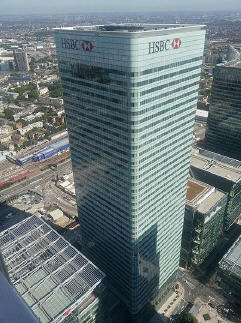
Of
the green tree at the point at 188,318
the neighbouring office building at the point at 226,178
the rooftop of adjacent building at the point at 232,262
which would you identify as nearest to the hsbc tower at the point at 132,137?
the green tree at the point at 188,318

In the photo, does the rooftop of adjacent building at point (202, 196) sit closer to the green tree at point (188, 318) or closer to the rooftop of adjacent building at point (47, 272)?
the green tree at point (188, 318)

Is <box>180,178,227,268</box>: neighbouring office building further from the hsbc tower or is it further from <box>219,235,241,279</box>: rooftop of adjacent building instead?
<box>219,235,241,279</box>: rooftop of adjacent building

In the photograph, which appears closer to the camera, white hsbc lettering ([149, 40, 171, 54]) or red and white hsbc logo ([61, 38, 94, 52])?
white hsbc lettering ([149, 40, 171, 54])

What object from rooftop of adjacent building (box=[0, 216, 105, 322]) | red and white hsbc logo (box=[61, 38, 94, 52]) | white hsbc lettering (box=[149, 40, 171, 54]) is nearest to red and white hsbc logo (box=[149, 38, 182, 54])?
white hsbc lettering (box=[149, 40, 171, 54])

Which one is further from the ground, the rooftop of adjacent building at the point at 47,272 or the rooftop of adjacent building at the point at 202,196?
the rooftop of adjacent building at the point at 47,272

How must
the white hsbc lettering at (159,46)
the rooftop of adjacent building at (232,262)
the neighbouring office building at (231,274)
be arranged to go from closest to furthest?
the white hsbc lettering at (159,46) → the rooftop of adjacent building at (232,262) → the neighbouring office building at (231,274)

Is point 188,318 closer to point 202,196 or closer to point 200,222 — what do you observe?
point 200,222

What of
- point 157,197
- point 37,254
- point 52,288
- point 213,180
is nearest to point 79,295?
point 52,288
